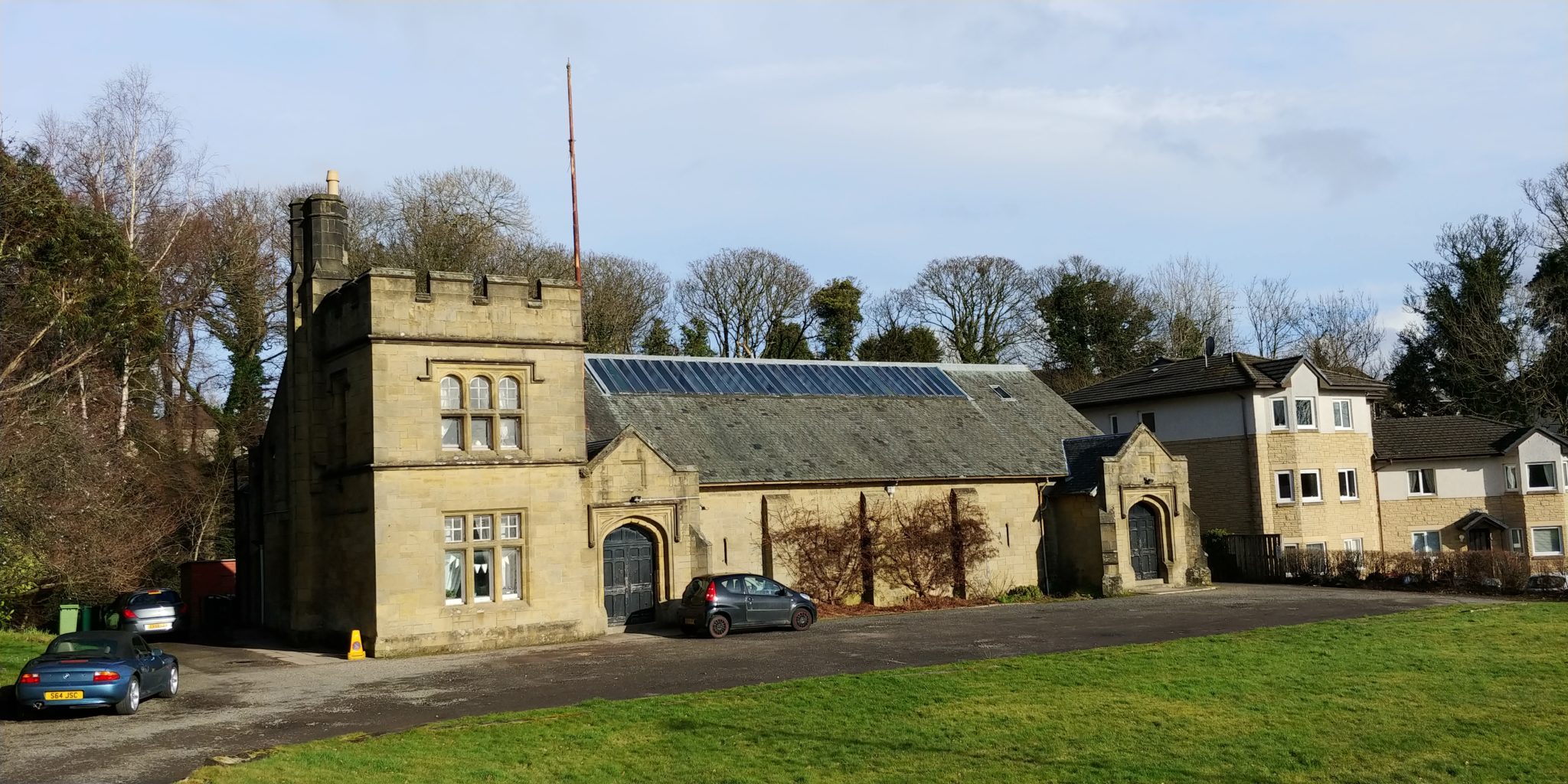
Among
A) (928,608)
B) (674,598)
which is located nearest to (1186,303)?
(928,608)

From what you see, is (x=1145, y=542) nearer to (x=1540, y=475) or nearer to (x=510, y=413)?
(x=510, y=413)

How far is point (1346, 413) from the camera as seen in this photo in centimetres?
4569

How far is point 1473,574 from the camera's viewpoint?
34.1 m

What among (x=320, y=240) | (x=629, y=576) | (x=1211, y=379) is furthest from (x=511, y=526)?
(x=1211, y=379)

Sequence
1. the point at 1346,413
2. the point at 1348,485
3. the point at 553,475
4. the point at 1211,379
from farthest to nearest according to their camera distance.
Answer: the point at 1346,413
the point at 1348,485
the point at 1211,379
the point at 553,475

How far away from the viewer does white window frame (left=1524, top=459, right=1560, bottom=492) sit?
155ft

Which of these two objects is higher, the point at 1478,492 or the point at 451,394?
the point at 451,394

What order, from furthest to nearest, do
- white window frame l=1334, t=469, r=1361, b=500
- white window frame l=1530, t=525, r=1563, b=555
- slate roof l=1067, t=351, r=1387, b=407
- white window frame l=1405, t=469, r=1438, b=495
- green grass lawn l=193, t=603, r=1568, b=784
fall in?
white window frame l=1405, t=469, r=1438, b=495 < white window frame l=1530, t=525, r=1563, b=555 < white window frame l=1334, t=469, r=1361, b=500 < slate roof l=1067, t=351, r=1387, b=407 < green grass lawn l=193, t=603, r=1568, b=784

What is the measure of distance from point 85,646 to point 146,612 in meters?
14.8

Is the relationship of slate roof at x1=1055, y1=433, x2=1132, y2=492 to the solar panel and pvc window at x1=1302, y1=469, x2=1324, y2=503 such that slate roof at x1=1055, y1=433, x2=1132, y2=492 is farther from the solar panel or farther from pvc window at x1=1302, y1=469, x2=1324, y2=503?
pvc window at x1=1302, y1=469, x2=1324, y2=503

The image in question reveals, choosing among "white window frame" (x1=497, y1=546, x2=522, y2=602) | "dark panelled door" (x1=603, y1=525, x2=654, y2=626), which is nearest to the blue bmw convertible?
"white window frame" (x1=497, y1=546, x2=522, y2=602)

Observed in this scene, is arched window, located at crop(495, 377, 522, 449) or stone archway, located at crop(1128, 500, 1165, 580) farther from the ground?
arched window, located at crop(495, 377, 522, 449)

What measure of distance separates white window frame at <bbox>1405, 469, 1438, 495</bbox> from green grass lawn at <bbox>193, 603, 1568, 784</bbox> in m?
29.1

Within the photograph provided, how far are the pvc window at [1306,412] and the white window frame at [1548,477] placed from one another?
9.95 meters
